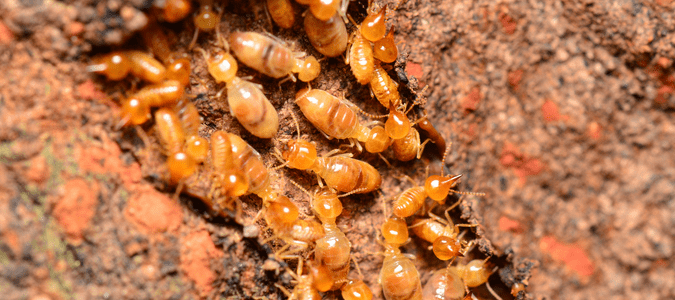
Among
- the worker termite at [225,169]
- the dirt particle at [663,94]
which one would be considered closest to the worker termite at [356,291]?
the worker termite at [225,169]

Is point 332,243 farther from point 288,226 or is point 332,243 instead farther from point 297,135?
point 297,135

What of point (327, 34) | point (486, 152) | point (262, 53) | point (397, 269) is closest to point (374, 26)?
point (327, 34)

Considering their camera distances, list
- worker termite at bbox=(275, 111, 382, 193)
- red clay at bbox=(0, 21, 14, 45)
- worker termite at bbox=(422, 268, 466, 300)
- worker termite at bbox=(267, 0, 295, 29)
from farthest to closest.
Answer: worker termite at bbox=(422, 268, 466, 300), worker termite at bbox=(275, 111, 382, 193), worker termite at bbox=(267, 0, 295, 29), red clay at bbox=(0, 21, 14, 45)

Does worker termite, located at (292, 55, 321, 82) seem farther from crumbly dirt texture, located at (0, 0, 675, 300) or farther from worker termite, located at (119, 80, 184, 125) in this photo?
worker termite, located at (119, 80, 184, 125)

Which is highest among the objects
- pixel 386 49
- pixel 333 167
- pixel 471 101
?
pixel 386 49

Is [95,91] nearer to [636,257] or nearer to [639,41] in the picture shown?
[639,41]

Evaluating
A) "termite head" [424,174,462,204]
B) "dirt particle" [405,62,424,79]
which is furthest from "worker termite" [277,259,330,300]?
"dirt particle" [405,62,424,79]

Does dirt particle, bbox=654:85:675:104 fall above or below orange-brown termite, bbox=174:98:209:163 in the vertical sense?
above

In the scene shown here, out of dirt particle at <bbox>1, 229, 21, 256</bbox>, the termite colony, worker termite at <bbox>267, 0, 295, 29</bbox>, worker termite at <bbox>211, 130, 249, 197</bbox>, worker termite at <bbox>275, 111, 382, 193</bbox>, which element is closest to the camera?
dirt particle at <bbox>1, 229, 21, 256</bbox>
